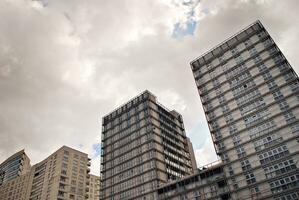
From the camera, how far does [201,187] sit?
71.9m

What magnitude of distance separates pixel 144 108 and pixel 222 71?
31.7 m

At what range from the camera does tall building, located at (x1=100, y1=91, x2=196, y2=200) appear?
86.6m

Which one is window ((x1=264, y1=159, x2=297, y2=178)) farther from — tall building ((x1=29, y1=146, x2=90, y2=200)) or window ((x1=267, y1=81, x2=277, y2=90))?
tall building ((x1=29, y1=146, x2=90, y2=200))

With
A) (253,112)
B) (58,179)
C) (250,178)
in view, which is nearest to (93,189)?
(58,179)

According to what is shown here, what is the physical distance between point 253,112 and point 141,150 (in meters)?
39.0

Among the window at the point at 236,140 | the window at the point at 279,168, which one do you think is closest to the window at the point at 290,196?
the window at the point at 279,168

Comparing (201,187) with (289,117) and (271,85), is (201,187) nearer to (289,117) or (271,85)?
(289,117)

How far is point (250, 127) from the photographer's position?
69375mm

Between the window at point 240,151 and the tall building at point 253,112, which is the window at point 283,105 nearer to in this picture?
the tall building at point 253,112

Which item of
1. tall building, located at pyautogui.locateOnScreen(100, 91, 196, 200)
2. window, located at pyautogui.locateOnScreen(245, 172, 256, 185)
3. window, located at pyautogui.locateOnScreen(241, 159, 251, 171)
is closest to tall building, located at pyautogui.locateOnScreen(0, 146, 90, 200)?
tall building, located at pyautogui.locateOnScreen(100, 91, 196, 200)

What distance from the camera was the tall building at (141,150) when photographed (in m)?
86.6

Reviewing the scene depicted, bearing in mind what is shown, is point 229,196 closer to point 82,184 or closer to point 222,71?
point 222,71

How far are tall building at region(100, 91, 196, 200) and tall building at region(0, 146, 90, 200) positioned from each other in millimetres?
34042

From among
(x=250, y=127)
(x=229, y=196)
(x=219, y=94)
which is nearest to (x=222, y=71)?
(x=219, y=94)
